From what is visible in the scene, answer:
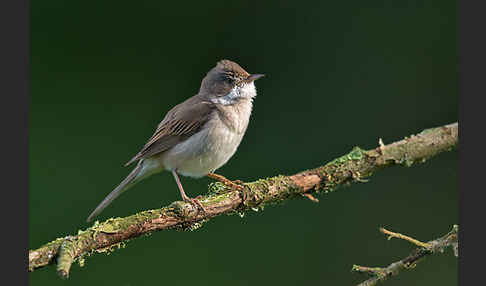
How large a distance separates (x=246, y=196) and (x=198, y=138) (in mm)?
580

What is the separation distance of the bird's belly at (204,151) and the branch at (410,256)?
4.48ft

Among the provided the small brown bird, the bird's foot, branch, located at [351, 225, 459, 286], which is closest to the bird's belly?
the small brown bird

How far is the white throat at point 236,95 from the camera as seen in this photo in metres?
3.86

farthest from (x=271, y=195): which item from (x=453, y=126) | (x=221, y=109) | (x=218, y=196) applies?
(x=453, y=126)

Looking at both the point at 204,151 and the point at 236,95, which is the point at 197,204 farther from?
the point at 236,95

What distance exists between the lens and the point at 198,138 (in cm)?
361

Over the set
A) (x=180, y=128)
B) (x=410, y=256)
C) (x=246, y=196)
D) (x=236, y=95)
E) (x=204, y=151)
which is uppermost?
(x=236, y=95)

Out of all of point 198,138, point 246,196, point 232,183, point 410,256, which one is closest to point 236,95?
point 198,138

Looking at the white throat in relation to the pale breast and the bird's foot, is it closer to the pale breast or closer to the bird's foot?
the pale breast

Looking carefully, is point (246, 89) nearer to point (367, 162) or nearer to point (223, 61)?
point (223, 61)

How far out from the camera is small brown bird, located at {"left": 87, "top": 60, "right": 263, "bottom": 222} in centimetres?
360

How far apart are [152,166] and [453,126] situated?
2.22m

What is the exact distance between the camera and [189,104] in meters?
3.85

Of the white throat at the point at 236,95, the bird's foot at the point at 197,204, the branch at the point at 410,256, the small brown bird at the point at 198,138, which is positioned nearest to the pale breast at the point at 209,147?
the small brown bird at the point at 198,138
